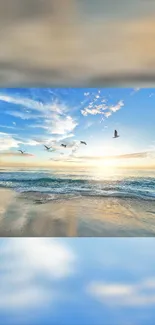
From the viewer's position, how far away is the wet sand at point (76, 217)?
281 inches

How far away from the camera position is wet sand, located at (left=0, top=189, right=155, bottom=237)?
281 inches

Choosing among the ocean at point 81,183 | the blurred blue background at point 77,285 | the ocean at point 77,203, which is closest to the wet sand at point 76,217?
the ocean at point 77,203

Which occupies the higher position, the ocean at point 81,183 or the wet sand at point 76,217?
the ocean at point 81,183

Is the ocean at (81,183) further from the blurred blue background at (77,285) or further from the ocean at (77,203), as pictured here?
the blurred blue background at (77,285)

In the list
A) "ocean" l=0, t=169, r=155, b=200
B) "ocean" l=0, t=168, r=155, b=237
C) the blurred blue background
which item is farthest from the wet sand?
the blurred blue background

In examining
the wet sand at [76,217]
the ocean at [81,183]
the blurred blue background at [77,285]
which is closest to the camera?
the blurred blue background at [77,285]

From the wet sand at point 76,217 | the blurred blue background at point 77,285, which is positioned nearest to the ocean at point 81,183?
the wet sand at point 76,217

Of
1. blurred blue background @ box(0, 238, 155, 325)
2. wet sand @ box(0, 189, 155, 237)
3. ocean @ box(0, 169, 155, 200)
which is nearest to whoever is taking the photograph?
blurred blue background @ box(0, 238, 155, 325)

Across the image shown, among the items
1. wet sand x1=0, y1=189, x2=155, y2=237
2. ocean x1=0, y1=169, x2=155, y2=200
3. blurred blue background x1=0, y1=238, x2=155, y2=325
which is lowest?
blurred blue background x1=0, y1=238, x2=155, y2=325

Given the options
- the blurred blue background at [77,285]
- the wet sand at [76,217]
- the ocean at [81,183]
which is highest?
the ocean at [81,183]

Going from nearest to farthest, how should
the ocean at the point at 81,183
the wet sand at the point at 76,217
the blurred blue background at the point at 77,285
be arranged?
the blurred blue background at the point at 77,285, the wet sand at the point at 76,217, the ocean at the point at 81,183

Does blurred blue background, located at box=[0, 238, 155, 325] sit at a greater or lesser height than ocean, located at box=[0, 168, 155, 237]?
lesser

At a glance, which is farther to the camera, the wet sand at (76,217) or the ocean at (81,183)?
the ocean at (81,183)

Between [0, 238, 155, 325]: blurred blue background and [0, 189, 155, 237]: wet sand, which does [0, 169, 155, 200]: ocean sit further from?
[0, 238, 155, 325]: blurred blue background
